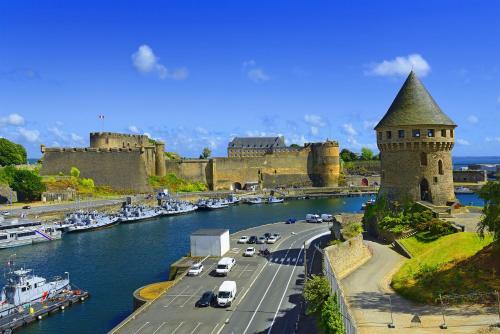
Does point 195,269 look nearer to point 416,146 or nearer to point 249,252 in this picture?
point 249,252

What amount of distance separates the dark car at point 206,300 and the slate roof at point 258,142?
129359 millimetres

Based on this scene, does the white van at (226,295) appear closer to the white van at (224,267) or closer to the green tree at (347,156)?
the white van at (224,267)

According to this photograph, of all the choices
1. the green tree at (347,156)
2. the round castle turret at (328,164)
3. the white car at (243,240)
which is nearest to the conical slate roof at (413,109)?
the white car at (243,240)

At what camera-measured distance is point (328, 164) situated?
117438 millimetres

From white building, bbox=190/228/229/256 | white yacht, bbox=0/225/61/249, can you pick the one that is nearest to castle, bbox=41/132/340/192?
white yacht, bbox=0/225/61/249

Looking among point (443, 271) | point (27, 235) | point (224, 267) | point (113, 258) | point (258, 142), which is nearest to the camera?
point (443, 271)

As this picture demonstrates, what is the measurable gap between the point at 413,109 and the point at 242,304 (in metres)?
17.2

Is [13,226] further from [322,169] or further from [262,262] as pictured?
[322,169]

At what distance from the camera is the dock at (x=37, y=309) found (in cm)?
2984

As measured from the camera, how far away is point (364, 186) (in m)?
120

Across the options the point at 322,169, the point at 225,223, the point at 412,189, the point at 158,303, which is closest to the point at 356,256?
the point at 412,189

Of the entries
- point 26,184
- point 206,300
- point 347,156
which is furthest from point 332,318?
point 347,156

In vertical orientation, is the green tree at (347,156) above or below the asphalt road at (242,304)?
above

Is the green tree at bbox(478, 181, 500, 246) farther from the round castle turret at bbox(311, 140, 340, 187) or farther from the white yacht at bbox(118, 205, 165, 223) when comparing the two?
the round castle turret at bbox(311, 140, 340, 187)
